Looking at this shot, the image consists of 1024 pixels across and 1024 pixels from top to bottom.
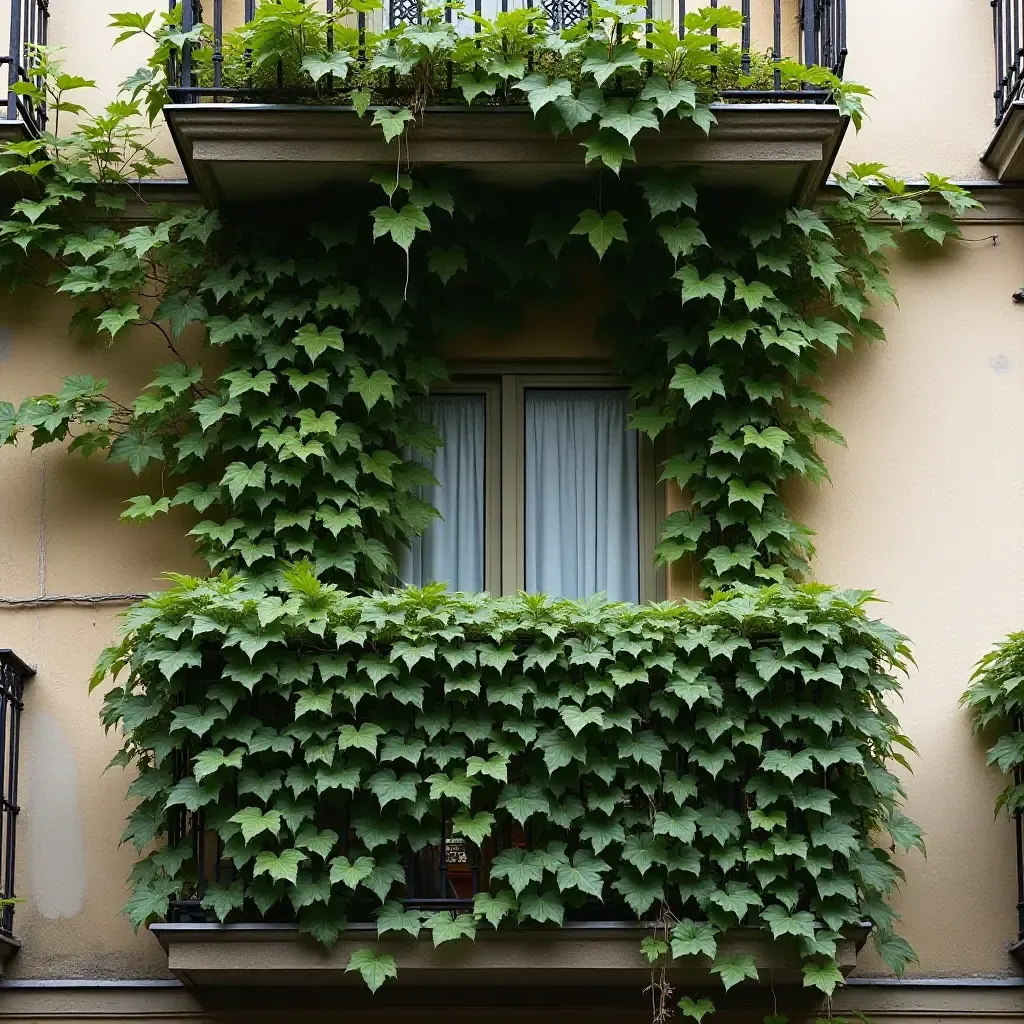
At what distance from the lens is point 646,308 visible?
38.5 ft

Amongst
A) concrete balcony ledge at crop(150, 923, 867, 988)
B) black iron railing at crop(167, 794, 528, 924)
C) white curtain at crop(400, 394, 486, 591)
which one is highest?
white curtain at crop(400, 394, 486, 591)

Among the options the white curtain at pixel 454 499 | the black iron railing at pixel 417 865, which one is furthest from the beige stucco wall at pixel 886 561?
the black iron railing at pixel 417 865

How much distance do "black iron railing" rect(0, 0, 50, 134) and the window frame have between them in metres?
2.86

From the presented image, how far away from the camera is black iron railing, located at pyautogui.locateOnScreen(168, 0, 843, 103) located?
11039 mm

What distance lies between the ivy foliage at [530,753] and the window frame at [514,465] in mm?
1277

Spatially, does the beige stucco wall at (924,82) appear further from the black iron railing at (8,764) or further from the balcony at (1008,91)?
the black iron railing at (8,764)

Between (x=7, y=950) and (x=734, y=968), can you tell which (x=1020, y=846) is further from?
(x=7, y=950)

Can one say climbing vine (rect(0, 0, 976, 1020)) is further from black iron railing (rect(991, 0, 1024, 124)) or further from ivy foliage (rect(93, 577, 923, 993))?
black iron railing (rect(991, 0, 1024, 124))

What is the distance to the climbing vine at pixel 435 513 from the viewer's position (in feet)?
33.1

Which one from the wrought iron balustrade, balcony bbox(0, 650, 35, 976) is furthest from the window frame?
balcony bbox(0, 650, 35, 976)

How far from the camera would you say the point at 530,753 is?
10266 mm

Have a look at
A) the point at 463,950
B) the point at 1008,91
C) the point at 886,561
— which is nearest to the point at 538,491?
the point at 886,561

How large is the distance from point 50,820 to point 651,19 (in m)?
5.53

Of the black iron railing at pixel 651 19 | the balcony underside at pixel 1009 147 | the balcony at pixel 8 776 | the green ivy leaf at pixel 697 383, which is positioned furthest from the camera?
the balcony underside at pixel 1009 147
